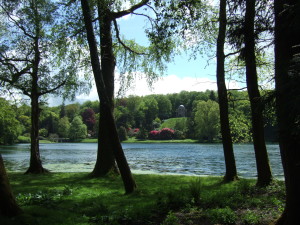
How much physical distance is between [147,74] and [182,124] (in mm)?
98795

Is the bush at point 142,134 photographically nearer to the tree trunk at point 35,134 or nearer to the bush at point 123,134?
the bush at point 123,134

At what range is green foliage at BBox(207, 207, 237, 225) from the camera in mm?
6199

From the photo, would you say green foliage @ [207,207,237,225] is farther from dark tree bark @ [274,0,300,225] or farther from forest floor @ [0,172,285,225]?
dark tree bark @ [274,0,300,225]

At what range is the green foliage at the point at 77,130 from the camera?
123 m

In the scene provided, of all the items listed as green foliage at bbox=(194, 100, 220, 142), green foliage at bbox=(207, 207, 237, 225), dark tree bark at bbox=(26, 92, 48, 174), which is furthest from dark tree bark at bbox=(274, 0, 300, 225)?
green foliage at bbox=(194, 100, 220, 142)

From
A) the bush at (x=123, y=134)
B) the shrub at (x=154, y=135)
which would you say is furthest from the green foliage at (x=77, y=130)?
the shrub at (x=154, y=135)

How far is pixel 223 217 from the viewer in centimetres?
630

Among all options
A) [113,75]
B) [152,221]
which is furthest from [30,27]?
[152,221]

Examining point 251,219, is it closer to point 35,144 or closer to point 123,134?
point 35,144

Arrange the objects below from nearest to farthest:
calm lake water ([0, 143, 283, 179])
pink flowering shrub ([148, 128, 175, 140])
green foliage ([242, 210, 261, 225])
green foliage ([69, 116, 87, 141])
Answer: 1. green foliage ([242, 210, 261, 225])
2. calm lake water ([0, 143, 283, 179])
3. pink flowering shrub ([148, 128, 175, 140])
4. green foliage ([69, 116, 87, 141])

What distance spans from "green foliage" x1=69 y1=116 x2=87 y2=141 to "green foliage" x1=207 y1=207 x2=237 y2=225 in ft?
394

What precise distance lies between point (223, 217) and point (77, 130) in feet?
399

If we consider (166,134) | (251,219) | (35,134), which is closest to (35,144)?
(35,134)

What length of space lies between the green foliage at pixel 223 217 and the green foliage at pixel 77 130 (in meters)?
120
